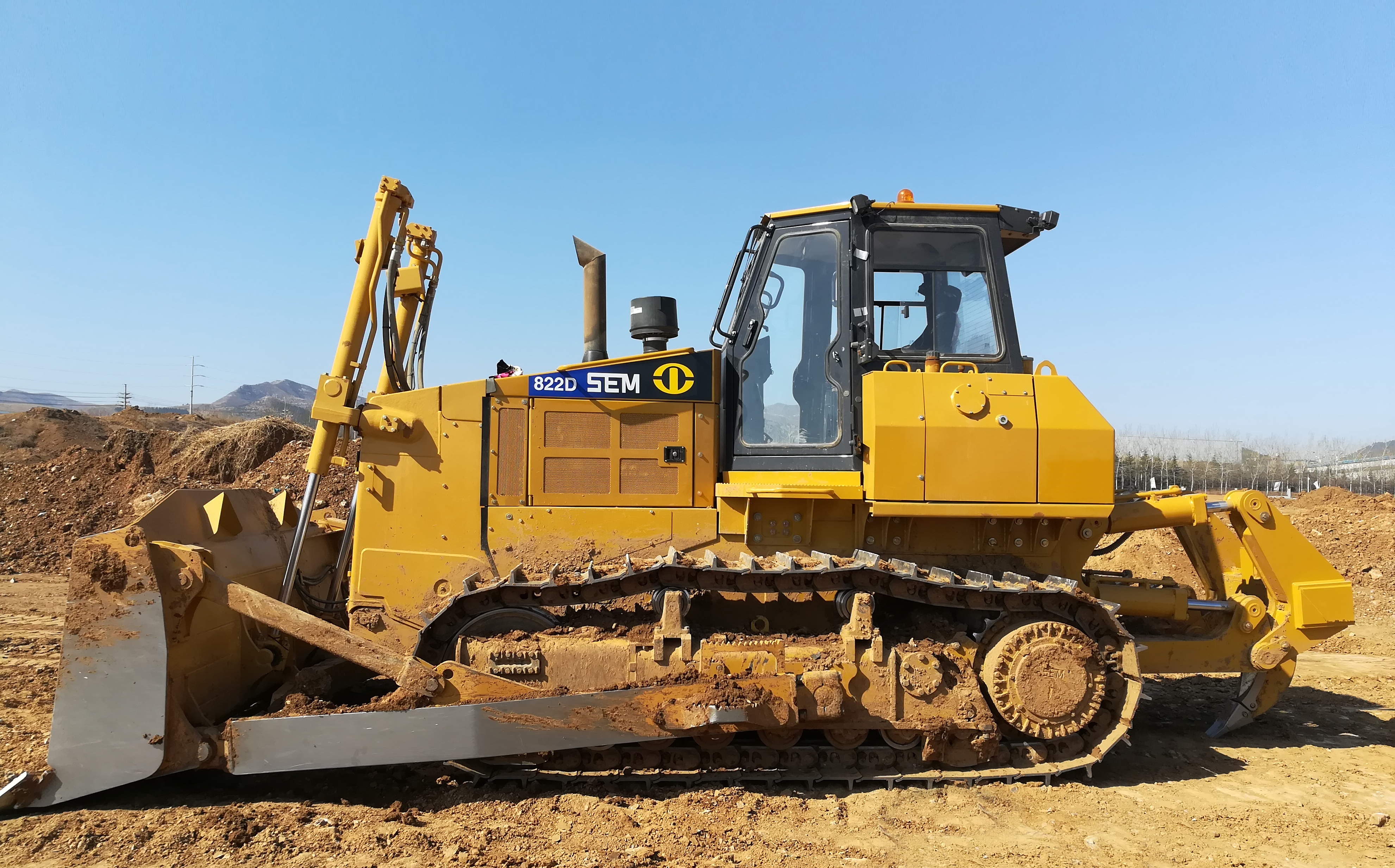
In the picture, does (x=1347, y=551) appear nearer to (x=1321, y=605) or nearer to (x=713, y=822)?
(x=1321, y=605)

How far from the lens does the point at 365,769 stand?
530 centimetres

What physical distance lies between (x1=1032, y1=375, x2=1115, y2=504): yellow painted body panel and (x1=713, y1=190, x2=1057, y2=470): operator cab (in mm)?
599

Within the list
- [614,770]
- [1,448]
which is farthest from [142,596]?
[1,448]

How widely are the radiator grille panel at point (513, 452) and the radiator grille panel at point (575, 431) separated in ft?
0.46

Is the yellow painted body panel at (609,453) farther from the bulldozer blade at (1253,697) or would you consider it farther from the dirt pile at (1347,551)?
the dirt pile at (1347,551)

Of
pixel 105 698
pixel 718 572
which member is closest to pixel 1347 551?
pixel 718 572

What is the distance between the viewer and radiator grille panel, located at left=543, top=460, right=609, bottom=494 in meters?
5.40

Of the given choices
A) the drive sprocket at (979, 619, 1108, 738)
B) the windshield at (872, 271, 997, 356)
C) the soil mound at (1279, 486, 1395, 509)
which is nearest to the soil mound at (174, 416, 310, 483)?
the windshield at (872, 271, 997, 356)

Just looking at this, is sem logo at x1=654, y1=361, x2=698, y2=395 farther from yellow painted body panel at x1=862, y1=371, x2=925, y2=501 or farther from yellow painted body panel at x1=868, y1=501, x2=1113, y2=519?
yellow painted body panel at x1=868, y1=501, x2=1113, y2=519

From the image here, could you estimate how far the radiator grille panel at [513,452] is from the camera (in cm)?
538

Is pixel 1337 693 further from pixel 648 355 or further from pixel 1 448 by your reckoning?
pixel 1 448

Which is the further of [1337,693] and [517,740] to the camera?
[1337,693]

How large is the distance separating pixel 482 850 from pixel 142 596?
2401 mm

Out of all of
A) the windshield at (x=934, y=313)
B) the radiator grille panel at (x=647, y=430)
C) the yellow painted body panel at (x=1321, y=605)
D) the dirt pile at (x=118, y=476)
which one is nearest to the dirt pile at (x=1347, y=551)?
the yellow painted body panel at (x=1321, y=605)
